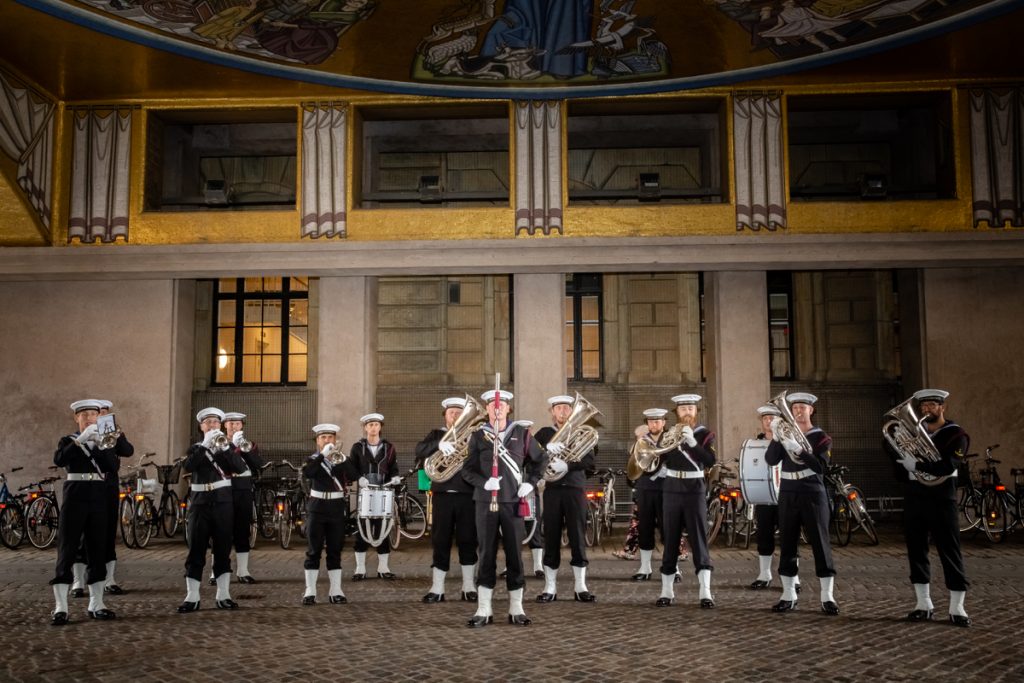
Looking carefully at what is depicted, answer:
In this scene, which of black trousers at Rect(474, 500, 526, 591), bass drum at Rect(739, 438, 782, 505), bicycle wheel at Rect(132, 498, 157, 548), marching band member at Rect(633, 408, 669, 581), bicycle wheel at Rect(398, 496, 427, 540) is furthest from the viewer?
bicycle wheel at Rect(398, 496, 427, 540)

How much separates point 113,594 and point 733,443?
10.8 meters

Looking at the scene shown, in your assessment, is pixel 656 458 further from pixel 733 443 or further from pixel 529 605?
pixel 733 443

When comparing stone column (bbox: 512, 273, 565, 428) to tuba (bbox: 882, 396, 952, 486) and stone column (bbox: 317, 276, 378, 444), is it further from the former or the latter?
tuba (bbox: 882, 396, 952, 486)

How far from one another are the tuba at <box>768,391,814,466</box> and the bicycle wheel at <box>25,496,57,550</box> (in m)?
11.7

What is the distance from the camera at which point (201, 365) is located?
2209cm

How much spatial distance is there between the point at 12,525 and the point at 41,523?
47 cm

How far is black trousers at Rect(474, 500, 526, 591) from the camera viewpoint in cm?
850

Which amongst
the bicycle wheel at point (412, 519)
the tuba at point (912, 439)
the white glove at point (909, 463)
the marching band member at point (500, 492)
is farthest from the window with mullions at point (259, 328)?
the white glove at point (909, 463)

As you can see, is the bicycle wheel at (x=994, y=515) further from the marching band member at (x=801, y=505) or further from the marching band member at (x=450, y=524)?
the marching band member at (x=450, y=524)

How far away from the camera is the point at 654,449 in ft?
33.8

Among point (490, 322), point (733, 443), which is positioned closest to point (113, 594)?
point (733, 443)

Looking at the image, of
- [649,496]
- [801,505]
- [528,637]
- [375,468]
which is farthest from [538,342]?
[528,637]

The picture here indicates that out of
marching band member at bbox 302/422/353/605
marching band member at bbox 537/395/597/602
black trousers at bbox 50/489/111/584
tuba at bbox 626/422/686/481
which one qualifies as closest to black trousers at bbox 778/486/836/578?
tuba at bbox 626/422/686/481

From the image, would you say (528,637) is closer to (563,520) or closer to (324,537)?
(563,520)
